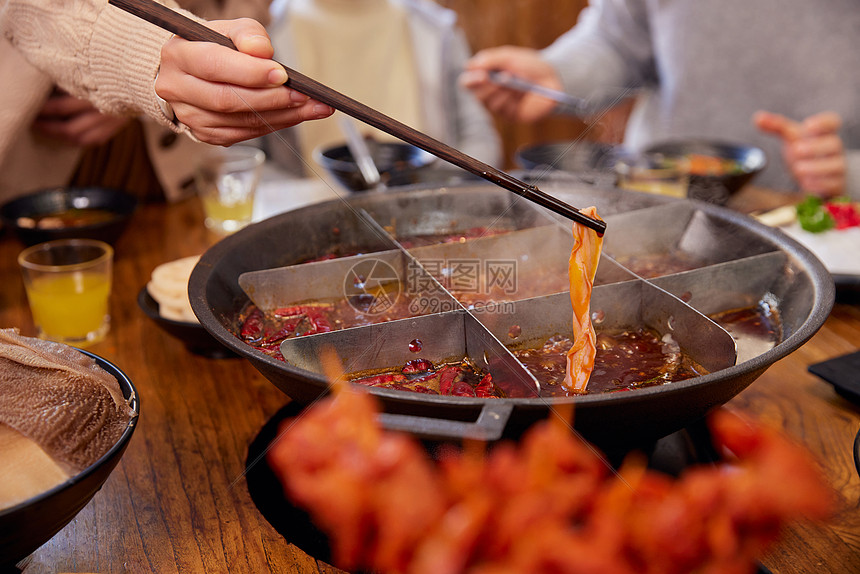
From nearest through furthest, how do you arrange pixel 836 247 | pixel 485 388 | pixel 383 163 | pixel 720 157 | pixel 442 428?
pixel 442 428 < pixel 485 388 < pixel 836 247 < pixel 383 163 < pixel 720 157

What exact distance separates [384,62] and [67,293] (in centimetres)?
318

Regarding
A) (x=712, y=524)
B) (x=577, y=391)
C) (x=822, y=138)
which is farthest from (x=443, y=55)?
(x=712, y=524)

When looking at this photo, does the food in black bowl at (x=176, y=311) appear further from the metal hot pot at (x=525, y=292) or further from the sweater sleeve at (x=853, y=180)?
the sweater sleeve at (x=853, y=180)

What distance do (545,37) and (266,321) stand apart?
18.2 ft

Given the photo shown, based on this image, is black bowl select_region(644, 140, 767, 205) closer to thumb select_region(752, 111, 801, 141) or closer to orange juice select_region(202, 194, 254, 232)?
thumb select_region(752, 111, 801, 141)

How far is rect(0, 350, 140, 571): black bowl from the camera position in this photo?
97 centimetres

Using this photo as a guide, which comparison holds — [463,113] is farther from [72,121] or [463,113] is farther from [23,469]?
[23,469]

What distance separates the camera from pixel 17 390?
1.11 meters

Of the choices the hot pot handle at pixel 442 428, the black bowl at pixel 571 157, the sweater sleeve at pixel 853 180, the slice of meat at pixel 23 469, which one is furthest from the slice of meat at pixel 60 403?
the sweater sleeve at pixel 853 180

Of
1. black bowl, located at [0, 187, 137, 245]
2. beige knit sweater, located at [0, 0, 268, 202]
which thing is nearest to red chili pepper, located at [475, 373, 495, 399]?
beige knit sweater, located at [0, 0, 268, 202]

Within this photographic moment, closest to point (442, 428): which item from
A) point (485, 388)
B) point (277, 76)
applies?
point (485, 388)

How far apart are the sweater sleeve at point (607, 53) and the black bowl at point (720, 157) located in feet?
2.47

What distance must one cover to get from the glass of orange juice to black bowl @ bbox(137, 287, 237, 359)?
0.14 m

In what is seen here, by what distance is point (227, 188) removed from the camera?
102 inches
